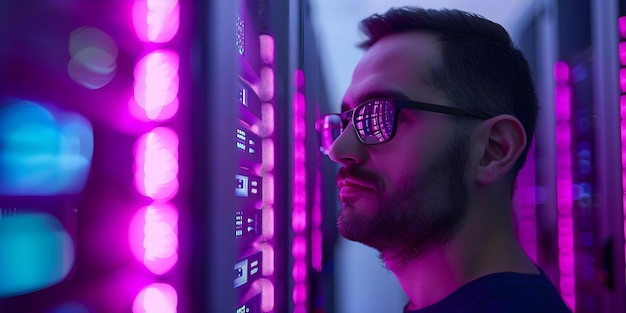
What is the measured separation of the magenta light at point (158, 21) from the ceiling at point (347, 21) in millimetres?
1091

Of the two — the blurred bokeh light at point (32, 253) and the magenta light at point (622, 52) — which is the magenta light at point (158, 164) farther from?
the magenta light at point (622, 52)

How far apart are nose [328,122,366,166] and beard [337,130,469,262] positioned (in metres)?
0.10

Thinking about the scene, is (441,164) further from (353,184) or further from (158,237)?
(158,237)

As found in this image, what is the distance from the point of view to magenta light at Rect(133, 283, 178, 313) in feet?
2.51

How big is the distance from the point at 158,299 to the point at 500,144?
2.11 feet

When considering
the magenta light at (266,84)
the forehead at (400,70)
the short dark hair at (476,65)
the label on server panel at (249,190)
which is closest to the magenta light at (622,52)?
the short dark hair at (476,65)

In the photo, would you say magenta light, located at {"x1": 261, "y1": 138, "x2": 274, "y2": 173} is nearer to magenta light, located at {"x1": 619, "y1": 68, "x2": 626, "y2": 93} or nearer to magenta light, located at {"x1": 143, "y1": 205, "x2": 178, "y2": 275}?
magenta light, located at {"x1": 143, "y1": 205, "x2": 178, "y2": 275}

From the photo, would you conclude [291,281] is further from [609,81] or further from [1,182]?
[609,81]

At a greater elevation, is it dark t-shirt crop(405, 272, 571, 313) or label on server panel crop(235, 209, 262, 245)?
label on server panel crop(235, 209, 262, 245)

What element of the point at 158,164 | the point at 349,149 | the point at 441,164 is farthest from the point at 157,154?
the point at 441,164

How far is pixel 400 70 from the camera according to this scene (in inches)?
40.8

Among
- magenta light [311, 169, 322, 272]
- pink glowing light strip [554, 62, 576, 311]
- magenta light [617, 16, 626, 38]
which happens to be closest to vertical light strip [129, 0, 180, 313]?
magenta light [311, 169, 322, 272]

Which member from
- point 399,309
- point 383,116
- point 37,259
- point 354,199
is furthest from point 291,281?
point 399,309

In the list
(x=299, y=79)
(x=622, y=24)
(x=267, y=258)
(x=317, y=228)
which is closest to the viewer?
(x=267, y=258)
